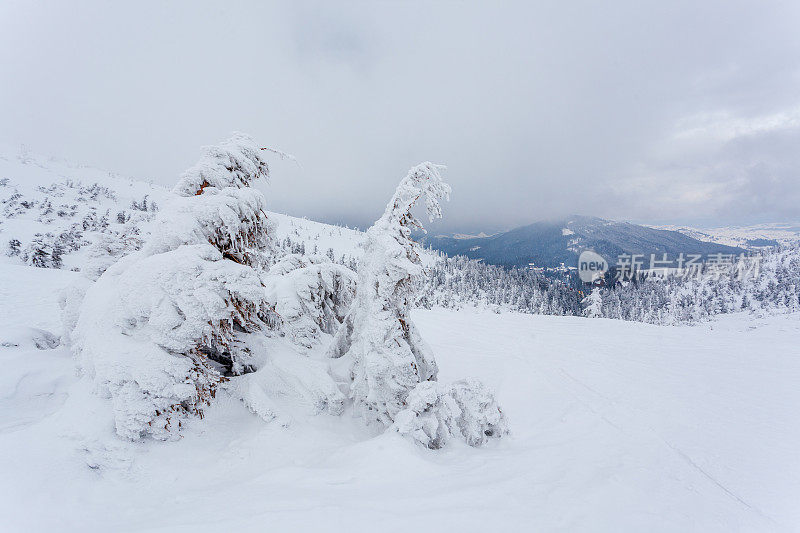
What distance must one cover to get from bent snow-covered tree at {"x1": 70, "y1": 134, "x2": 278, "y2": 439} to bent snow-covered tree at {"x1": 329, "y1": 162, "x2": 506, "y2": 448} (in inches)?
98.8

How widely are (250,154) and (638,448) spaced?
40.0 ft

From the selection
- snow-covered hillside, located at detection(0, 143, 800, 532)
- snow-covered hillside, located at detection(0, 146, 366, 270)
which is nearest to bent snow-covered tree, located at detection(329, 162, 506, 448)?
snow-covered hillside, located at detection(0, 143, 800, 532)

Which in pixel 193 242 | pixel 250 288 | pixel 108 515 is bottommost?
pixel 108 515

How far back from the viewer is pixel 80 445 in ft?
12.5

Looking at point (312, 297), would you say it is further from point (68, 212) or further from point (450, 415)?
point (68, 212)

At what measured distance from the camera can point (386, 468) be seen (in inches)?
180

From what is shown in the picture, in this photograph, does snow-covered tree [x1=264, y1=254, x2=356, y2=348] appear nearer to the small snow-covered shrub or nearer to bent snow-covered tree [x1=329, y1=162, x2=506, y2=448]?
bent snow-covered tree [x1=329, y1=162, x2=506, y2=448]

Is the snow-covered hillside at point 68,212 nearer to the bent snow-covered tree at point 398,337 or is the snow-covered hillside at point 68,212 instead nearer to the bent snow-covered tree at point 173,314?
the bent snow-covered tree at point 173,314

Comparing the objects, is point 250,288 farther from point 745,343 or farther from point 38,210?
point 38,210

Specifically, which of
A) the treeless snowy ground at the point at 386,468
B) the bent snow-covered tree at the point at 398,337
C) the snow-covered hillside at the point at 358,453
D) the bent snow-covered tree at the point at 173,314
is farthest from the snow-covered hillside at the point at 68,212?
the treeless snowy ground at the point at 386,468

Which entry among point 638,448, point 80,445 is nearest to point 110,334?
point 80,445

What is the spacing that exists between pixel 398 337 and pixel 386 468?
2.61 meters

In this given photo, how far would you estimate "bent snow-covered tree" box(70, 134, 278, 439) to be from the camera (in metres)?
4.37

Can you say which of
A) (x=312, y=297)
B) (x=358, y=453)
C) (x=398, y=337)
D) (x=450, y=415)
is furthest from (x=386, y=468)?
(x=312, y=297)
